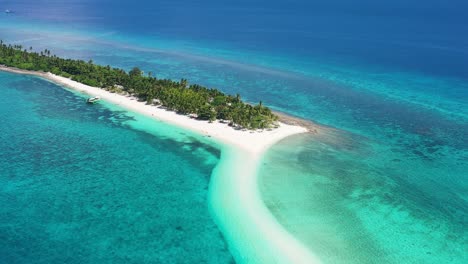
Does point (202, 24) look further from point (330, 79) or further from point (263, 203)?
point (263, 203)

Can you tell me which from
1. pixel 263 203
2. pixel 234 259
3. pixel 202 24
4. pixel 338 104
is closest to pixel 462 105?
pixel 338 104

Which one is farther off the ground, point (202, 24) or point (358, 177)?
point (202, 24)

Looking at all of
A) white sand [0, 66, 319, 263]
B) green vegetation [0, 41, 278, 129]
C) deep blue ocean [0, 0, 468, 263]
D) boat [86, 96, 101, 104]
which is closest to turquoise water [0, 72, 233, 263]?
white sand [0, 66, 319, 263]

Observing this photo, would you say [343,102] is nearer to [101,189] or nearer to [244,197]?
[244,197]

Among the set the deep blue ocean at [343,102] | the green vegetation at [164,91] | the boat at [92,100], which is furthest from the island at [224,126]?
the boat at [92,100]

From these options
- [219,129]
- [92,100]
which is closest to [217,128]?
[219,129]

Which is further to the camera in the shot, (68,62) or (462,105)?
(68,62)

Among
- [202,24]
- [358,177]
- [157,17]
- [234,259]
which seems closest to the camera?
[234,259]

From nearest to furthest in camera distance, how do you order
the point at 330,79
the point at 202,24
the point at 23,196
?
the point at 23,196 < the point at 330,79 < the point at 202,24
